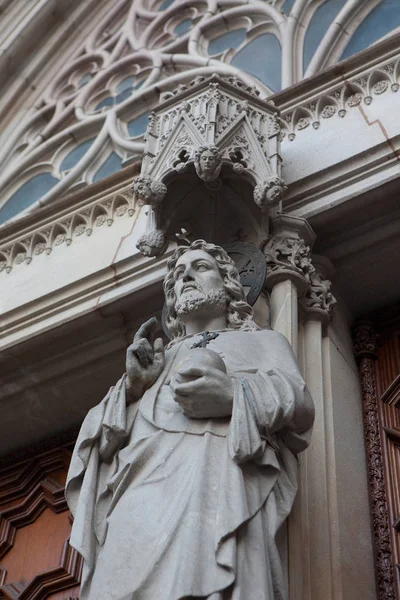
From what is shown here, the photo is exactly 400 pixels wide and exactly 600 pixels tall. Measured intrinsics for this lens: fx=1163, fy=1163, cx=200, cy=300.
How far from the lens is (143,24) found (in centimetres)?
851

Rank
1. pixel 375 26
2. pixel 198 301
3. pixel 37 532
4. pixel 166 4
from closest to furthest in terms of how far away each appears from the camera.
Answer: pixel 198 301 < pixel 37 532 < pixel 375 26 < pixel 166 4

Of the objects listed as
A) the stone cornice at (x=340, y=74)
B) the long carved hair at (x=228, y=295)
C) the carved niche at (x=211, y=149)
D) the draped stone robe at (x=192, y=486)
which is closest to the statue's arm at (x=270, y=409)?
the draped stone robe at (x=192, y=486)

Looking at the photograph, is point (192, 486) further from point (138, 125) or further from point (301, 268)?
point (138, 125)

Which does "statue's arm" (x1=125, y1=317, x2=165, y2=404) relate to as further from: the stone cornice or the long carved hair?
the stone cornice

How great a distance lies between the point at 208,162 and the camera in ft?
16.6

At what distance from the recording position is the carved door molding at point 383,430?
4.36m

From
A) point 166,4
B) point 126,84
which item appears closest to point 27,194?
point 126,84

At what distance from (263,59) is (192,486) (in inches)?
168

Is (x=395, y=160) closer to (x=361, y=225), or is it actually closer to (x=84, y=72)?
(x=361, y=225)

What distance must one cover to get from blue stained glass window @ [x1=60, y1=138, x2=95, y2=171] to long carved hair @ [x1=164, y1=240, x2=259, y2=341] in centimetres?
287

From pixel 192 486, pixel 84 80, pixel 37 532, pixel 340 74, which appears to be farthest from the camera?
pixel 84 80

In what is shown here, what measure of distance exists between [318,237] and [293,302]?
52 centimetres

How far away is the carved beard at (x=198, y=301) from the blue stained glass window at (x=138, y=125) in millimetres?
3054

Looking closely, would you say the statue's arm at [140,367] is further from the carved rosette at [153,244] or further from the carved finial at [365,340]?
the carved finial at [365,340]
